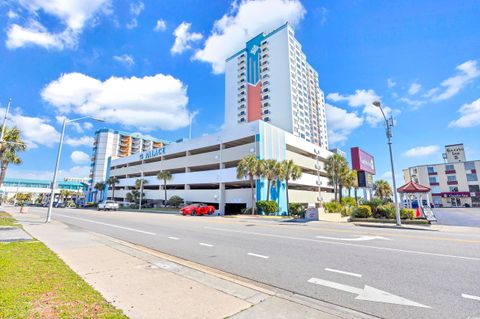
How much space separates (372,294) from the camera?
4730 millimetres

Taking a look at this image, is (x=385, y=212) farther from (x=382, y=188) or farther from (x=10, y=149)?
(x=382, y=188)

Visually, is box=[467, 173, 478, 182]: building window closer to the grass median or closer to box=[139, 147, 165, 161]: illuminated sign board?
box=[139, 147, 165, 161]: illuminated sign board

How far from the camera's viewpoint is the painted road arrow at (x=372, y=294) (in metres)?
4.36

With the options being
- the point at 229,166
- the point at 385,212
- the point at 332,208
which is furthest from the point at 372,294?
the point at 229,166

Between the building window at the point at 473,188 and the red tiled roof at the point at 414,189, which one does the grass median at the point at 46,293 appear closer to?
the red tiled roof at the point at 414,189

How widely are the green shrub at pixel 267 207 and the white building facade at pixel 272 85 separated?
150ft

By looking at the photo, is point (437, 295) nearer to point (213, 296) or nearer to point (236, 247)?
point (213, 296)

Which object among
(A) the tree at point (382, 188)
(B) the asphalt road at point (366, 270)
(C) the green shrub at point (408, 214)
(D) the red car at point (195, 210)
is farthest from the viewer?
(A) the tree at point (382, 188)

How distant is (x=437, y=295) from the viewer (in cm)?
464

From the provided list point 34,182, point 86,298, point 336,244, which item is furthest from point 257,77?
point 34,182

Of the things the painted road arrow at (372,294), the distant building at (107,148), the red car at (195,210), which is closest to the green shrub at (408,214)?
the painted road arrow at (372,294)

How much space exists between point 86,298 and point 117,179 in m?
74.9

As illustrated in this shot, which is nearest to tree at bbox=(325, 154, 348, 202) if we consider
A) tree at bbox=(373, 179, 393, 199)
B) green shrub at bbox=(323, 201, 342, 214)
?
green shrub at bbox=(323, 201, 342, 214)

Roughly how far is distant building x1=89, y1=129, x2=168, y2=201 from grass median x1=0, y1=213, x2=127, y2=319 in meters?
104
